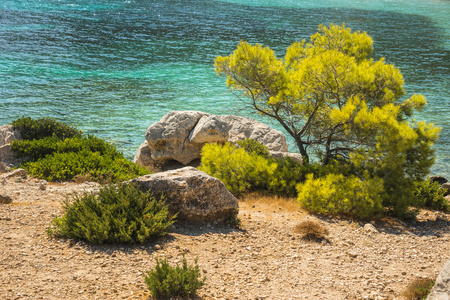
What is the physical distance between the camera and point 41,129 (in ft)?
58.6

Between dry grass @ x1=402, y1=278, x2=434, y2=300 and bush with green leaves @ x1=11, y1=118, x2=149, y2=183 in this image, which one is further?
bush with green leaves @ x1=11, y1=118, x2=149, y2=183

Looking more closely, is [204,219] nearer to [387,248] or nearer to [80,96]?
[387,248]

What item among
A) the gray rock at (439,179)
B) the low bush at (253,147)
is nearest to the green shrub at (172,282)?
the low bush at (253,147)

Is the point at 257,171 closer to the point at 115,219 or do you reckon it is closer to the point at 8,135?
the point at 115,219

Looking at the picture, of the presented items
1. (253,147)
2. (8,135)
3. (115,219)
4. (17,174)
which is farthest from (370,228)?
(8,135)

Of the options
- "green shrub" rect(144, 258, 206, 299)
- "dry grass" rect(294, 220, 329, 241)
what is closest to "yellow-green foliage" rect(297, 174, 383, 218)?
"dry grass" rect(294, 220, 329, 241)

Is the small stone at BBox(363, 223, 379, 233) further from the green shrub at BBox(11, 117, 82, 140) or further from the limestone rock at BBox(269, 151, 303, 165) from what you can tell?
the green shrub at BBox(11, 117, 82, 140)

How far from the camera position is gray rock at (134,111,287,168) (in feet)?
56.8

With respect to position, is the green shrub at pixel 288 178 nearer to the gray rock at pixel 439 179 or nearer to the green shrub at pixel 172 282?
the gray rock at pixel 439 179

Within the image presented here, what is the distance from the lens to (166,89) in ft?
106

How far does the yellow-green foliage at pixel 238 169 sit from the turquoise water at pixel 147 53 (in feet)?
26.1

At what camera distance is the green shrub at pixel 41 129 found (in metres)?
17.7

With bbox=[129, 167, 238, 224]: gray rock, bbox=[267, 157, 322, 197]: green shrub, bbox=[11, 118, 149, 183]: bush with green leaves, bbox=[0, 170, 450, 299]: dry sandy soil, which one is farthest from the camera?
bbox=[11, 118, 149, 183]: bush with green leaves

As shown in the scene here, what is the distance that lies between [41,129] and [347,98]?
1296 centimetres
